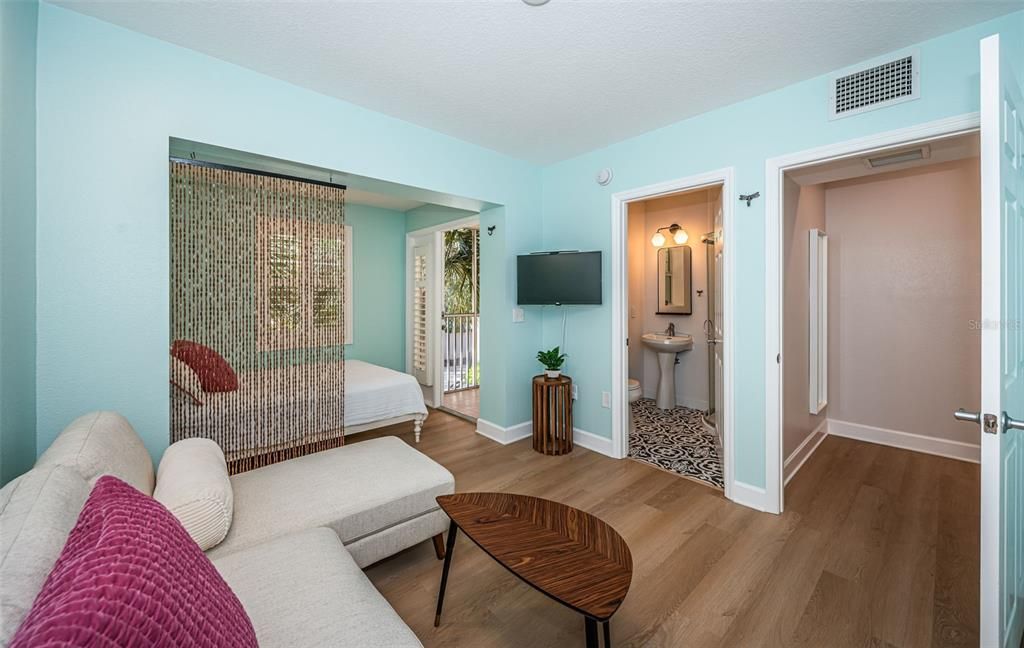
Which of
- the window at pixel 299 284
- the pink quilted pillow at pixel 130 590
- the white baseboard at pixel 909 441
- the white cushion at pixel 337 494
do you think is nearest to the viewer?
the pink quilted pillow at pixel 130 590

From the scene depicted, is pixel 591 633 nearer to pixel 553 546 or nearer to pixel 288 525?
pixel 553 546

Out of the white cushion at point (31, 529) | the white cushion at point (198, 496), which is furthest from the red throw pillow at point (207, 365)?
the white cushion at point (31, 529)

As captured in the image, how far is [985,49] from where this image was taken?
1201 mm

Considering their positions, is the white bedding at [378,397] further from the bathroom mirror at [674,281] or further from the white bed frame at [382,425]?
the bathroom mirror at [674,281]

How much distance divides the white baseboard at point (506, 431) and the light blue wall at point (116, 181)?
7.91 ft

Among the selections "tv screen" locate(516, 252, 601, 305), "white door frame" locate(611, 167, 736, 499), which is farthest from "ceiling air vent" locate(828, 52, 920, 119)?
"tv screen" locate(516, 252, 601, 305)

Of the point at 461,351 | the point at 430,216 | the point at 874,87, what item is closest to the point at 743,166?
the point at 874,87

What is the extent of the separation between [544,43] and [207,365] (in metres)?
2.38

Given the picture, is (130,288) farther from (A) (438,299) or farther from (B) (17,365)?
(A) (438,299)

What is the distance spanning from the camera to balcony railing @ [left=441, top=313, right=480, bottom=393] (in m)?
5.71

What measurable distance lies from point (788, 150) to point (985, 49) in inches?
49.5

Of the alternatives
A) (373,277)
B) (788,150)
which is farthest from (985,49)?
(373,277)

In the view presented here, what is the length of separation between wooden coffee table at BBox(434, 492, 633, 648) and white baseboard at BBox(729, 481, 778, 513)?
5.12 ft

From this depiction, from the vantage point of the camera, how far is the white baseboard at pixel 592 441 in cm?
344
